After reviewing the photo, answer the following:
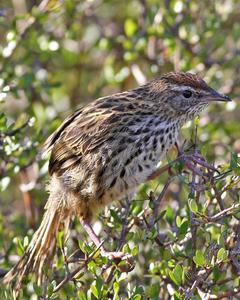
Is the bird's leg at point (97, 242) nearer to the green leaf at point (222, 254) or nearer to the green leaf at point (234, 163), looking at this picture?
the green leaf at point (222, 254)

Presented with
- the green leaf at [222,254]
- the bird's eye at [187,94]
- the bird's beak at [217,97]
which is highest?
the bird's eye at [187,94]

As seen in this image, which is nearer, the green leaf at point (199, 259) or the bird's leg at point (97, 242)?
the green leaf at point (199, 259)

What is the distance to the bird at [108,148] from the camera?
13.7ft

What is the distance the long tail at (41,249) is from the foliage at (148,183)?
0.25 ft

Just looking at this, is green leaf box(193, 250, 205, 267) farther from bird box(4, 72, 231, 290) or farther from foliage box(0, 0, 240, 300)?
bird box(4, 72, 231, 290)

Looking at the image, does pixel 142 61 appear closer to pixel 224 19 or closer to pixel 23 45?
pixel 224 19

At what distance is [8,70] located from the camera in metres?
4.87

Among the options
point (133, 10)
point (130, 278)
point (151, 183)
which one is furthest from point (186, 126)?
point (133, 10)

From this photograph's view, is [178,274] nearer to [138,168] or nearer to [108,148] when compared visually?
[138,168]

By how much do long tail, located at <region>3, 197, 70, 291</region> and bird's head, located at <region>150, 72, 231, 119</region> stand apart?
3.05 feet

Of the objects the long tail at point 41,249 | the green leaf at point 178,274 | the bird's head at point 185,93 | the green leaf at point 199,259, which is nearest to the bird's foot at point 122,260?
the green leaf at point 178,274

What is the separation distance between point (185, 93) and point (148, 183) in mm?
648

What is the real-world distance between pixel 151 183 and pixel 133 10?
2688 mm

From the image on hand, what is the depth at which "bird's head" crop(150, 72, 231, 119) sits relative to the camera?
14.4ft
